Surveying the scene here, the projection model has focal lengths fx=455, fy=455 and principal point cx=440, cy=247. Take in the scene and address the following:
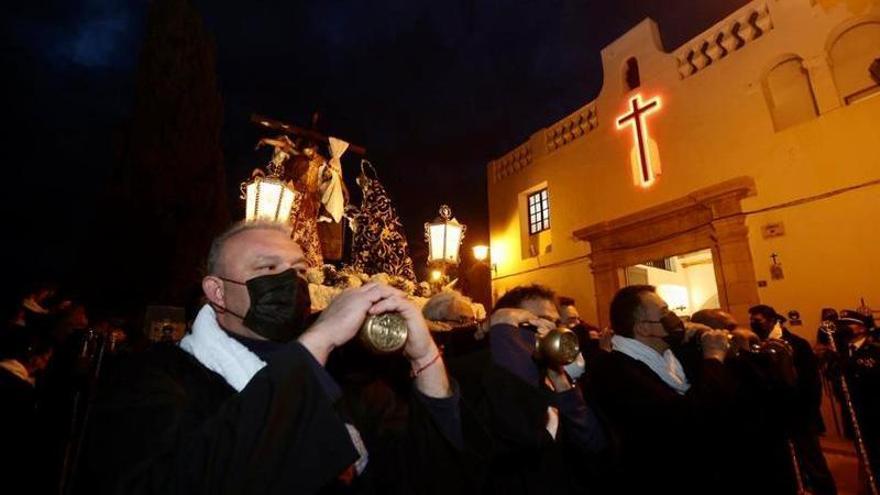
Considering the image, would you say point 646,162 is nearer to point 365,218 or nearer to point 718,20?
point 718,20

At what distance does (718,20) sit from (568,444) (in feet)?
43.2

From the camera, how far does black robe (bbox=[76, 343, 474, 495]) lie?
1088mm

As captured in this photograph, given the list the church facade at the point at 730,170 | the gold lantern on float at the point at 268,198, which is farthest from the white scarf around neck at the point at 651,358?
the church facade at the point at 730,170

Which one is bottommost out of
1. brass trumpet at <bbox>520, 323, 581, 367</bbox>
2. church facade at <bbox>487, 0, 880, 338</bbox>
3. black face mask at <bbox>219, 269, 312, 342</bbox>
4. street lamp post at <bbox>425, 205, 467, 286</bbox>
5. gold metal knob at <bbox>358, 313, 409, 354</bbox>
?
brass trumpet at <bbox>520, 323, 581, 367</bbox>

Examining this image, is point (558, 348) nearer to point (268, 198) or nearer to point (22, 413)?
point (268, 198)

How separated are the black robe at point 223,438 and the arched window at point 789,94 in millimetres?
12077

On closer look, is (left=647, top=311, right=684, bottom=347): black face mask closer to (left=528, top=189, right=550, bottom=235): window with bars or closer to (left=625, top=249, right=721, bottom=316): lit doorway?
(left=625, top=249, right=721, bottom=316): lit doorway

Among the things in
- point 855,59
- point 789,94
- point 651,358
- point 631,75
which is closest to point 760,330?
point 651,358

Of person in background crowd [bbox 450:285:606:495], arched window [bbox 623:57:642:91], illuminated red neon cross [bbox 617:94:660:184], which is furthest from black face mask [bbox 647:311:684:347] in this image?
arched window [bbox 623:57:642:91]

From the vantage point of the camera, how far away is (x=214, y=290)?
1.84 m

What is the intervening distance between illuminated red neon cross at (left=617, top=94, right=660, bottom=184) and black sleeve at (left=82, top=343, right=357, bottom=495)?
12.6 m

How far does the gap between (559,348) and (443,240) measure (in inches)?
194

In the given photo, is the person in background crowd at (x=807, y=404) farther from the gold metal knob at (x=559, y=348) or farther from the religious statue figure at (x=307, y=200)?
the religious statue figure at (x=307, y=200)

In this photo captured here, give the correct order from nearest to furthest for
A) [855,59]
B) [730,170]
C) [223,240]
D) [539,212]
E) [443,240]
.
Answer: [223,240]
[443,240]
[855,59]
[730,170]
[539,212]
